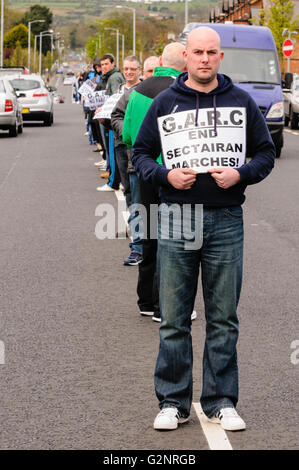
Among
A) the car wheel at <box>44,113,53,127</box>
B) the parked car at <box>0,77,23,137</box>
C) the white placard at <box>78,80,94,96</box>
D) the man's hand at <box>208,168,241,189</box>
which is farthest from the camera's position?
the car wheel at <box>44,113,53,127</box>

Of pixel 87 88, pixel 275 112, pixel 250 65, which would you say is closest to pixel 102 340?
pixel 87 88

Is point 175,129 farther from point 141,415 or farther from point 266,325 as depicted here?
point 266,325

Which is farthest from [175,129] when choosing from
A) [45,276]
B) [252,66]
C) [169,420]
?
[252,66]

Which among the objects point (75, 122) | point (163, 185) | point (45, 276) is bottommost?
point (75, 122)

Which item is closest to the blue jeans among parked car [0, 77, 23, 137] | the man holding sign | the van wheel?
the man holding sign

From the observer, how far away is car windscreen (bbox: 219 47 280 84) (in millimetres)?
21781

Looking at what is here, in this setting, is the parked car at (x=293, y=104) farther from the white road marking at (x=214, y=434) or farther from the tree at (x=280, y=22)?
the white road marking at (x=214, y=434)

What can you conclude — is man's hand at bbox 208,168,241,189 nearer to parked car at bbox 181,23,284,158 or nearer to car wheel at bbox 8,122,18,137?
parked car at bbox 181,23,284,158

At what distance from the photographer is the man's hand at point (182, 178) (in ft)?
14.9

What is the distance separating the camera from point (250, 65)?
866 inches

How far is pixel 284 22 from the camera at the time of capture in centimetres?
5419

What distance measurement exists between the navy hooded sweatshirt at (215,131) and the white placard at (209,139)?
0.03 m

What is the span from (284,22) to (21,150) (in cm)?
3345

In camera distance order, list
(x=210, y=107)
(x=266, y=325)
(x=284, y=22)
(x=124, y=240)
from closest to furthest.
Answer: (x=210, y=107) → (x=266, y=325) → (x=124, y=240) → (x=284, y=22)
